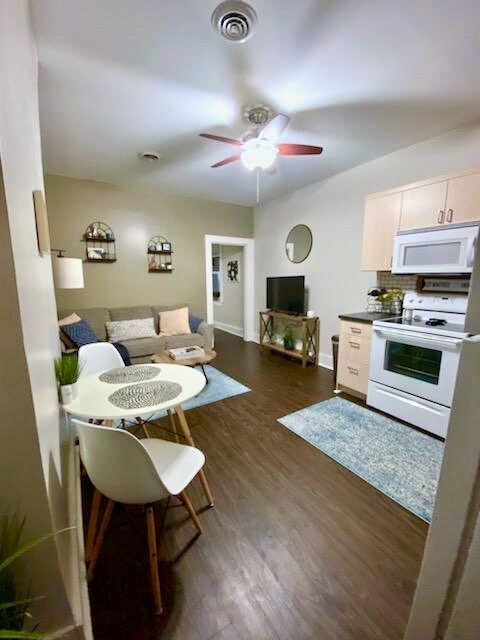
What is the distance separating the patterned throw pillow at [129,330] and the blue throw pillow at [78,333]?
421mm

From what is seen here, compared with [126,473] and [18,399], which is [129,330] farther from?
[18,399]

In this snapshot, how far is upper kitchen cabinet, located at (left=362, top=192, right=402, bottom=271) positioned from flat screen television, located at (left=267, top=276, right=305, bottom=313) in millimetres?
1204

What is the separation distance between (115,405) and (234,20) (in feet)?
6.84

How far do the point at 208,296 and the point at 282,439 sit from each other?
10.6ft

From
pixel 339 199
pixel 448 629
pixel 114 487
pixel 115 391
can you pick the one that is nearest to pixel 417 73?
pixel 339 199

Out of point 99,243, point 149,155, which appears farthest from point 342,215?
point 99,243

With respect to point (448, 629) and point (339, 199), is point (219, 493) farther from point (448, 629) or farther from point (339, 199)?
point (339, 199)

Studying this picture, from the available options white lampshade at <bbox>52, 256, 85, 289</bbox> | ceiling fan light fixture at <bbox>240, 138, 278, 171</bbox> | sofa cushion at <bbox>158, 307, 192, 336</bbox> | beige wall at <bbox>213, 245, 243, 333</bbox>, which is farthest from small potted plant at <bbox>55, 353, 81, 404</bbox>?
beige wall at <bbox>213, 245, 243, 333</bbox>

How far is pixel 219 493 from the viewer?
167 centimetres

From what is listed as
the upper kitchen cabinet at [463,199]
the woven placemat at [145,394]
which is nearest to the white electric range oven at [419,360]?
the upper kitchen cabinet at [463,199]

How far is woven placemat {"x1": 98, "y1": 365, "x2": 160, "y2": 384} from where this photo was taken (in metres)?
1.64

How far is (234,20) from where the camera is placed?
1.38 m

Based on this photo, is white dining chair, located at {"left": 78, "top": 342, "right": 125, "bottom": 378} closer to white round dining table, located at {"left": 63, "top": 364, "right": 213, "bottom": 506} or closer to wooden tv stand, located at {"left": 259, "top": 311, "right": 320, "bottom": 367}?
white round dining table, located at {"left": 63, "top": 364, "right": 213, "bottom": 506}

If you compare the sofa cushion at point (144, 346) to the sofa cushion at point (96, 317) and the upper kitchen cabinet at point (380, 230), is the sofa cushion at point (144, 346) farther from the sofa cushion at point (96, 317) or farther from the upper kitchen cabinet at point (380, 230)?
the upper kitchen cabinet at point (380, 230)
